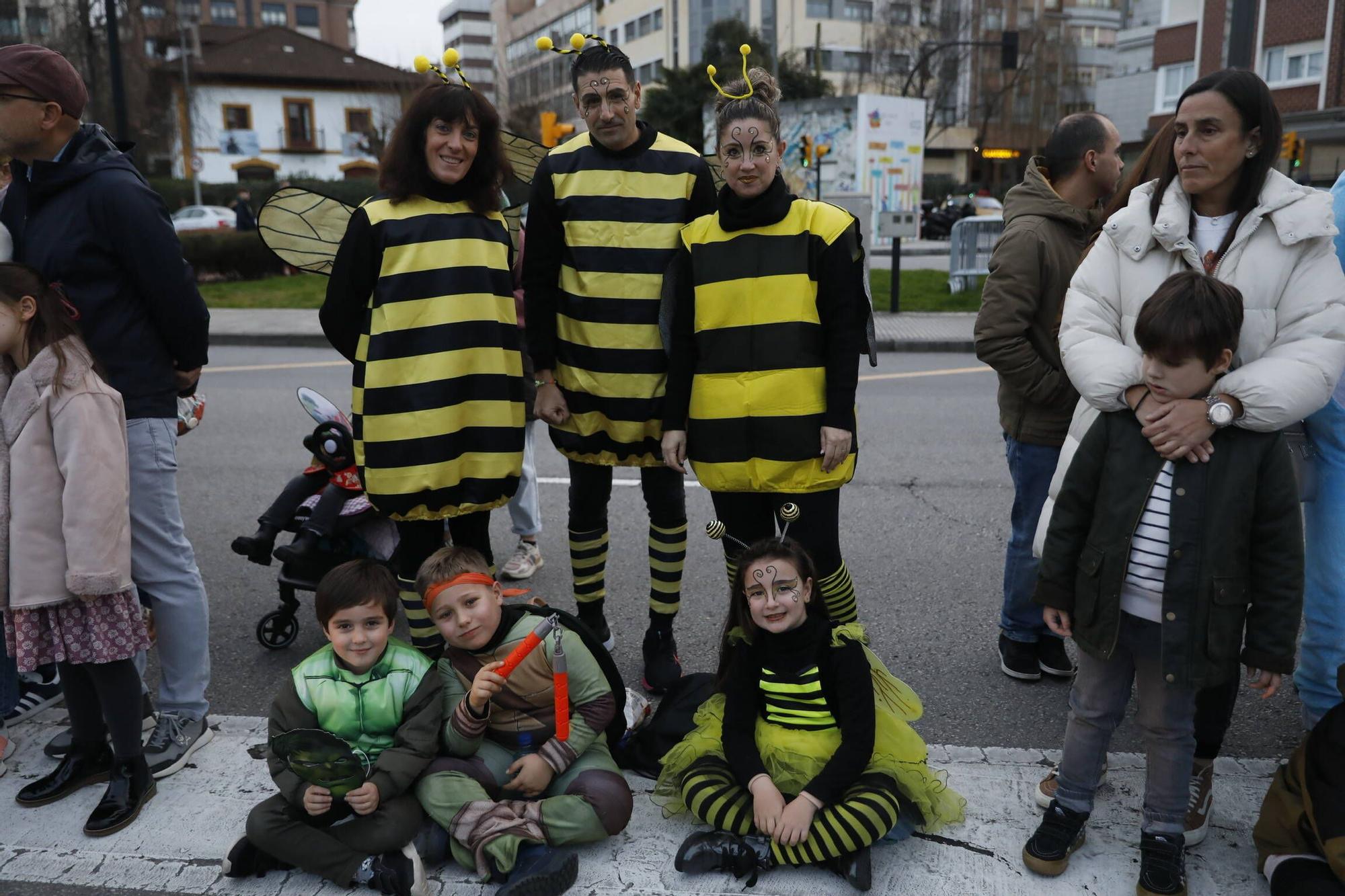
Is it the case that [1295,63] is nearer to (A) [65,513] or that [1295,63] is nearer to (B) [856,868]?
(B) [856,868]

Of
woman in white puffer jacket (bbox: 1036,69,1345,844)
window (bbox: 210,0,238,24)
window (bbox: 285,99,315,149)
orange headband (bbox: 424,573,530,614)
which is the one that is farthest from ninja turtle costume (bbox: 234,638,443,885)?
window (bbox: 210,0,238,24)

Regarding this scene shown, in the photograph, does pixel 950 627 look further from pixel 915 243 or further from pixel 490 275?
pixel 915 243

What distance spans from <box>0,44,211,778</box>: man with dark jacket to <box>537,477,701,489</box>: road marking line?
11.4 feet

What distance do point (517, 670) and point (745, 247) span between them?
1.39 meters

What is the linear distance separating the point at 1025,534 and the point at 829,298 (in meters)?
1.22

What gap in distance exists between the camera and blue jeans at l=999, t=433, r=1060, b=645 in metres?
3.60

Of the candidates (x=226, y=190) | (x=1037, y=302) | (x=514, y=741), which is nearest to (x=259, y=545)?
(x=514, y=741)

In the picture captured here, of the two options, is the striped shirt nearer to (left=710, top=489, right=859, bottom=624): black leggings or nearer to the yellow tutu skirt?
the yellow tutu skirt

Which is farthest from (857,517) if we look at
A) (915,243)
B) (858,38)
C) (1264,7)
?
(858,38)

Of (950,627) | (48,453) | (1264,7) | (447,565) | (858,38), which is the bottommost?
(950,627)

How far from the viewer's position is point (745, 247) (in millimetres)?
3104

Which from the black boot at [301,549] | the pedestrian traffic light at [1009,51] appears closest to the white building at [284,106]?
the pedestrian traffic light at [1009,51]

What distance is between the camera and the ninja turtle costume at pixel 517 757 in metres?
2.71

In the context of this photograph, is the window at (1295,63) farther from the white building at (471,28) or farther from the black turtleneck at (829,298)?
the white building at (471,28)
